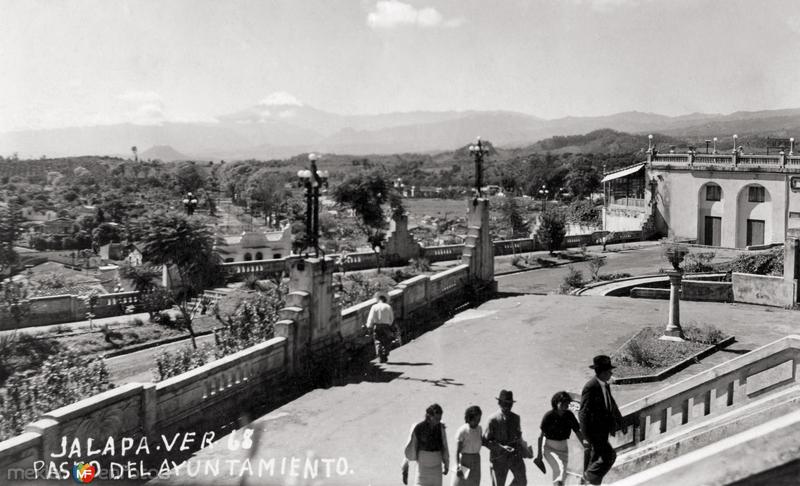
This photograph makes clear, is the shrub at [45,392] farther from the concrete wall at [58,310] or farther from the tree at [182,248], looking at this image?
the concrete wall at [58,310]

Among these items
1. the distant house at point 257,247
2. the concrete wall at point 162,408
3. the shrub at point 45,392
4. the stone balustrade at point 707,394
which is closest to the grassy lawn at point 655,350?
the stone balustrade at point 707,394

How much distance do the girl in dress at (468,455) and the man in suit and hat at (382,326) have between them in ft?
21.6

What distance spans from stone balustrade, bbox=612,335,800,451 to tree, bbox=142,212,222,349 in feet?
66.8

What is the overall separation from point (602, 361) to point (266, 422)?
6102 millimetres

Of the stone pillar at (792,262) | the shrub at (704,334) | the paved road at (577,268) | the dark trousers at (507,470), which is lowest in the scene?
the paved road at (577,268)

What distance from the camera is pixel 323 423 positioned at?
1074 centimetres

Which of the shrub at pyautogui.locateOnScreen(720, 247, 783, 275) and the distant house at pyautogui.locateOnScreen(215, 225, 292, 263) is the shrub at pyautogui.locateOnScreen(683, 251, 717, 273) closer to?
the shrub at pyautogui.locateOnScreen(720, 247, 783, 275)

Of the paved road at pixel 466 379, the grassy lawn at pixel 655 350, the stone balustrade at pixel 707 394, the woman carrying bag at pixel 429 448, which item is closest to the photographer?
the woman carrying bag at pixel 429 448

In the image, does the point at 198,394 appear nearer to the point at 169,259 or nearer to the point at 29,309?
the point at 169,259

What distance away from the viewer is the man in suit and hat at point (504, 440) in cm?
734

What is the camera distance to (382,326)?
1381 cm

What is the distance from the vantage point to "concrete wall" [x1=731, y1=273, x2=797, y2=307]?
20.3 metres

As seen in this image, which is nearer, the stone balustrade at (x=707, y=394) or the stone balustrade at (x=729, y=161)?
the stone balustrade at (x=707, y=394)

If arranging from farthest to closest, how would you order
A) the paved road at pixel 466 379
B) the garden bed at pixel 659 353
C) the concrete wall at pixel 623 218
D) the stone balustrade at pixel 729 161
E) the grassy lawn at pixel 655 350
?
the concrete wall at pixel 623 218, the stone balustrade at pixel 729 161, the grassy lawn at pixel 655 350, the garden bed at pixel 659 353, the paved road at pixel 466 379
